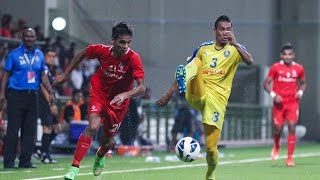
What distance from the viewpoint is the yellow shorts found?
15.7 meters

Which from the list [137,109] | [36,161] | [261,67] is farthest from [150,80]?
[36,161]

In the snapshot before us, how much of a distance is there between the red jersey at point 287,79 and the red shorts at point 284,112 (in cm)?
15

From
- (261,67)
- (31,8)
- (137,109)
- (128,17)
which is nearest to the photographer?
(137,109)

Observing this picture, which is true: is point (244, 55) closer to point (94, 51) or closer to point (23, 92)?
point (94, 51)

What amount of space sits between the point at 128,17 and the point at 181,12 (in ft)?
6.89

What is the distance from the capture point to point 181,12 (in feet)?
132

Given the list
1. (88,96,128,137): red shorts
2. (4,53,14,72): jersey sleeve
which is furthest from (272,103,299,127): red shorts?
(88,96,128,137): red shorts

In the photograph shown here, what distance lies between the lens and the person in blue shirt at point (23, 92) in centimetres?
2034

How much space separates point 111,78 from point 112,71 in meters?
0.12

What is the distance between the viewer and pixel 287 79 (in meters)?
23.5

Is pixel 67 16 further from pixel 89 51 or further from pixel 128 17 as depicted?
pixel 89 51

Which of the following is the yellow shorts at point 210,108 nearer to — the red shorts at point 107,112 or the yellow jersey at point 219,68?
the yellow jersey at point 219,68

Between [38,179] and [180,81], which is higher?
[180,81]

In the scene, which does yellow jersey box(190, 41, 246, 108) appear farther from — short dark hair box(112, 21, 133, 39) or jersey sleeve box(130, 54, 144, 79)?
short dark hair box(112, 21, 133, 39)
